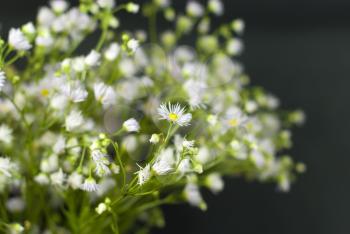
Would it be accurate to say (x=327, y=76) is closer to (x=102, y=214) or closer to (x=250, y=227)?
(x=250, y=227)

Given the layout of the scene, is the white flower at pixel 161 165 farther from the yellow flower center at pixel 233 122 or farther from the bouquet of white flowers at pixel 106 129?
the yellow flower center at pixel 233 122

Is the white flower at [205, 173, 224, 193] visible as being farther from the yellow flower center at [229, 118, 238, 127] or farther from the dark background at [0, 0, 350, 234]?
the dark background at [0, 0, 350, 234]

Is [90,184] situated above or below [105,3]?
below

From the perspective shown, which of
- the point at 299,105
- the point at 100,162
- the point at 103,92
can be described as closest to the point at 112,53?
the point at 103,92

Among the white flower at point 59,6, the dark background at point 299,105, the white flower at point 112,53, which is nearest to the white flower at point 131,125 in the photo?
the white flower at point 112,53

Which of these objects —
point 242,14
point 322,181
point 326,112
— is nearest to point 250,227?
point 322,181

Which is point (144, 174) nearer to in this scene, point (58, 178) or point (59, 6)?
point (58, 178)
